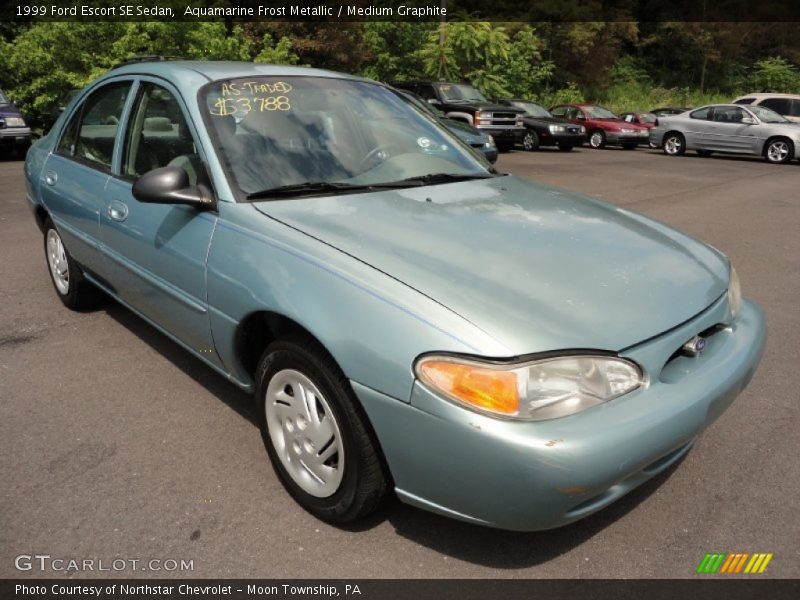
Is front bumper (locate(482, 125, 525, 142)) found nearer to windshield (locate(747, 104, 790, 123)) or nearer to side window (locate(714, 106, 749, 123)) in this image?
side window (locate(714, 106, 749, 123))

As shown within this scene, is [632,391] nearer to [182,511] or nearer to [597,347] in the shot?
[597,347]

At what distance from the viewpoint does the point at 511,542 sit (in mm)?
2344

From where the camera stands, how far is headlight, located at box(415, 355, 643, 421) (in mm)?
1907

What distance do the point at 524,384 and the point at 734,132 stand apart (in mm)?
18577

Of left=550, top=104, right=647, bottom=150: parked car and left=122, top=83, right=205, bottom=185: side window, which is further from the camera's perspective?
left=550, top=104, right=647, bottom=150: parked car

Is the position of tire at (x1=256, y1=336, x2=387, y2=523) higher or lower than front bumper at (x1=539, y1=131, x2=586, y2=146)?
higher

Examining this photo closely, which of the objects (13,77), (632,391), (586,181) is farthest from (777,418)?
(13,77)

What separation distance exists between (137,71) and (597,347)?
9.42 ft

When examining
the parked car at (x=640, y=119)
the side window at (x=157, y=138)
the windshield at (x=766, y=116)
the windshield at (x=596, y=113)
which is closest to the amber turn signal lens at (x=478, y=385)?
the side window at (x=157, y=138)

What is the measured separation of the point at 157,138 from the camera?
329 cm

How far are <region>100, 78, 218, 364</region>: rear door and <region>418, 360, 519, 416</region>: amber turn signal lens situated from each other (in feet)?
4.04

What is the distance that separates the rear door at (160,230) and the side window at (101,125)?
0.20 metres

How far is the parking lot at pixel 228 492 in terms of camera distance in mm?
2268

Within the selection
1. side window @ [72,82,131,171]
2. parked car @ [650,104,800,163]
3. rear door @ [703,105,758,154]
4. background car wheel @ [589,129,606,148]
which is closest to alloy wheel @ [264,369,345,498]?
side window @ [72,82,131,171]
